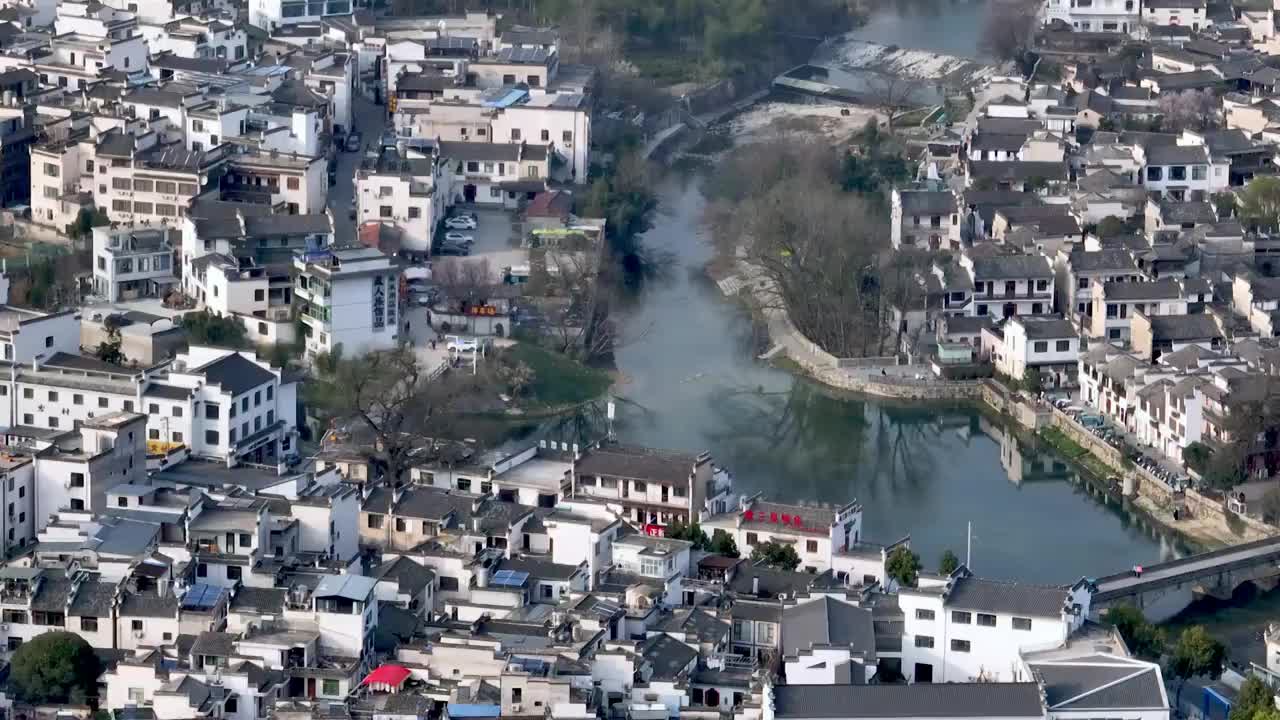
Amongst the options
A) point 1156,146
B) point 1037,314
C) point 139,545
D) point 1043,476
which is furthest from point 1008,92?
point 139,545

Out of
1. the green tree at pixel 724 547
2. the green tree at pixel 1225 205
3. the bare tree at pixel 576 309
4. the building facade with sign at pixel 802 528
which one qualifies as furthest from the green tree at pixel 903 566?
the green tree at pixel 1225 205

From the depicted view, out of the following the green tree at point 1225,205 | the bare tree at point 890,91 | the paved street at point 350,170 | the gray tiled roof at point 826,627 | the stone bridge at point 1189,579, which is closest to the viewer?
the gray tiled roof at point 826,627

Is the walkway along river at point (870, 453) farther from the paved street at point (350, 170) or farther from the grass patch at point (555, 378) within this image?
the paved street at point (350, 170)

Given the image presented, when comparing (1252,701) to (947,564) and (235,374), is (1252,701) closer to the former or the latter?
(947,564)

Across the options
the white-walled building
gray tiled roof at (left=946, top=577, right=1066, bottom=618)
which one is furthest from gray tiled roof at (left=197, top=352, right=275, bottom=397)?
gray tiled roof at (left=946, top=577, right=1066, bottom=618)

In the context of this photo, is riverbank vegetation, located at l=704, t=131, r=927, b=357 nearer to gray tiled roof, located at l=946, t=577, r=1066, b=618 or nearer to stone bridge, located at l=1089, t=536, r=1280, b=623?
stone bridge, located at l=1089, t=536, r=1280, b=623

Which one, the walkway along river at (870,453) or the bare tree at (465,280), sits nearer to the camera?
the walkway along river at (870,453)

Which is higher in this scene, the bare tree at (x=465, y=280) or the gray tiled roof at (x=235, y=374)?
the gray tiled roof at (x=235, y=374)

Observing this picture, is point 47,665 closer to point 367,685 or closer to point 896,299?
point 367,685

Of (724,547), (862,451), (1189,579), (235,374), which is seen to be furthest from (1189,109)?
(724,547)
